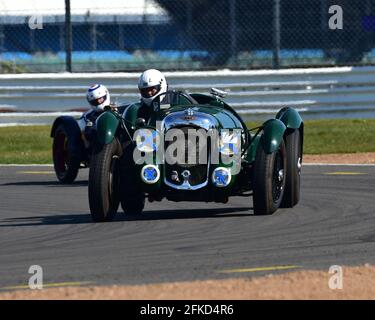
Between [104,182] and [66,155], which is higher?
[66,155]

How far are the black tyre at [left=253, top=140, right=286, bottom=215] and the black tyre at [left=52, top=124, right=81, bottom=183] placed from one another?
12.7 feet

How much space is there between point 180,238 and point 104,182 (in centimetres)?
113

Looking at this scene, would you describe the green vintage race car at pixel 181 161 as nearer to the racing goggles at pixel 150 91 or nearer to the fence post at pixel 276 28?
the racing goggles at pixel 150 91

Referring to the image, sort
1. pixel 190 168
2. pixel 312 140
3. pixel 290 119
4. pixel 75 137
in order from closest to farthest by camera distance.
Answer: pixel 190 168
pixel 290 119
pixel 75 137
pixel 312 140

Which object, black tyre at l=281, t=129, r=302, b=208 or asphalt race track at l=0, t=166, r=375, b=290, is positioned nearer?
asphalt race track at l=0, t=166, r=375, b=290

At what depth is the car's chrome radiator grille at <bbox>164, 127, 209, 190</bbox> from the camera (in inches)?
440

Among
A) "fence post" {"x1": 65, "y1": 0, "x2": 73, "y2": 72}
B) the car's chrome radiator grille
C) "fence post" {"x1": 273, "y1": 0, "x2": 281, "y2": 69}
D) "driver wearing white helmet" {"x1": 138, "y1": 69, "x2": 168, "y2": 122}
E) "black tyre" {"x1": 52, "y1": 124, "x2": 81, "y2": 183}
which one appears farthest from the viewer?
"fence post" {"x1": 65, "y1": 0, "x2": 73, "y2": 72}

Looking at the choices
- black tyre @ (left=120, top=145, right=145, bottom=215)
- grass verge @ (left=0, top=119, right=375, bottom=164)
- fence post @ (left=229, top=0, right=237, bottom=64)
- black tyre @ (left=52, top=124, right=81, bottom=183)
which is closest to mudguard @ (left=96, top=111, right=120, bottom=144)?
black tyre @ (left=120, top=145, right=145, bottom=215)

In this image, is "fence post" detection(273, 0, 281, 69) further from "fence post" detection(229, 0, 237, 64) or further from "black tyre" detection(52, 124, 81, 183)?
"black tyre" detection(52, 124, 81, 183)

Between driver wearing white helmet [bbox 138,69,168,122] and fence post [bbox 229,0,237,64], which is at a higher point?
fence post [bbox 229,0,237,64]

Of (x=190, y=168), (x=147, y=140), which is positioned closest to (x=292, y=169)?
(x=190, y=168)

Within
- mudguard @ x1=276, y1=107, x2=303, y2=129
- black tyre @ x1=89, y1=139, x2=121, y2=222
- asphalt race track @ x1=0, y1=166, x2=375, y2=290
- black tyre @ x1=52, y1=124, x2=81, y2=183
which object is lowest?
asphalt race track @ x1=0, y1=166, x2=375, y2=290

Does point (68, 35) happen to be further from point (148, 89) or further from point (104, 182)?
point (104, 182)

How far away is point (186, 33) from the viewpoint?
21.7 meters
